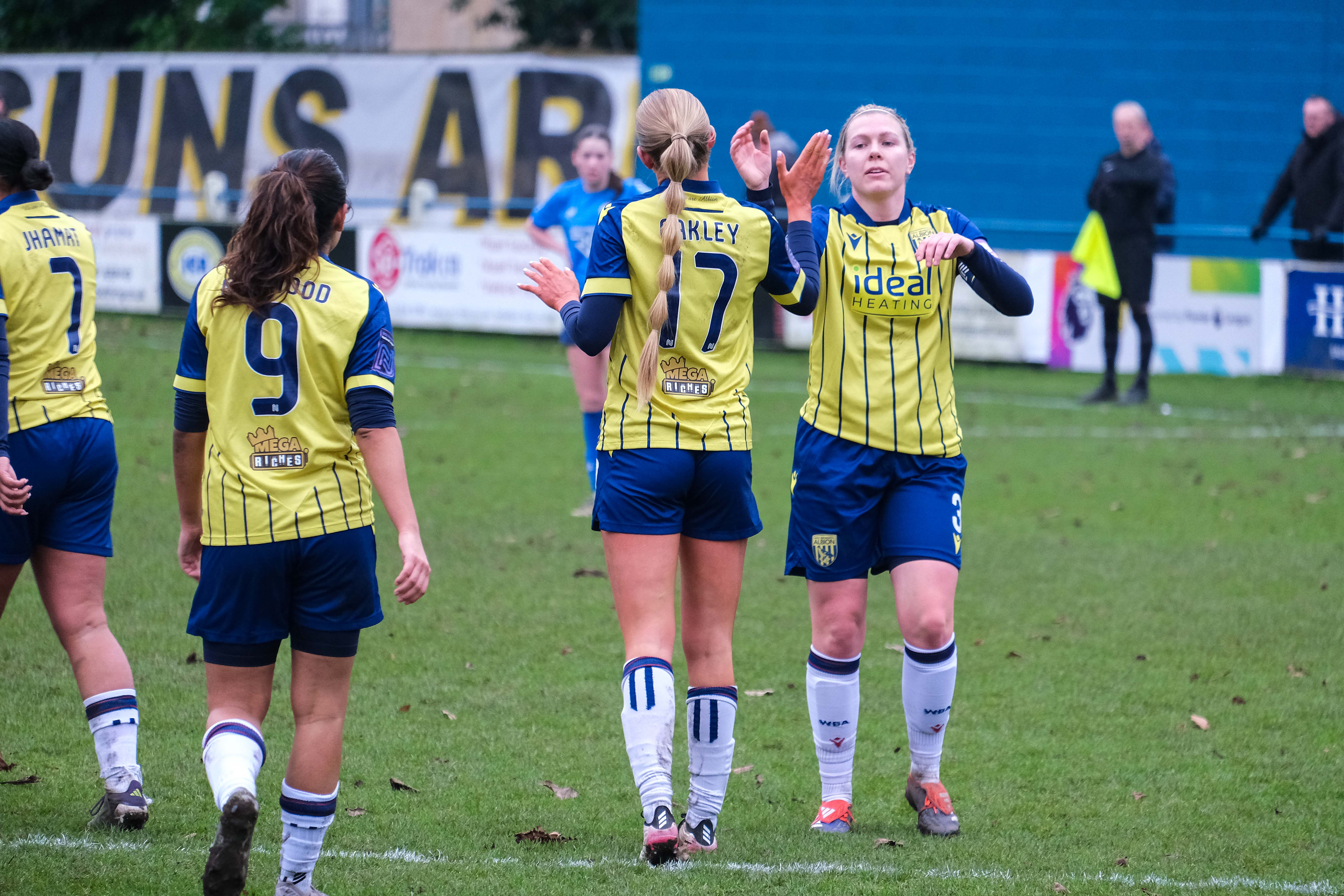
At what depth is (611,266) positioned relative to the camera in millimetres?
4109

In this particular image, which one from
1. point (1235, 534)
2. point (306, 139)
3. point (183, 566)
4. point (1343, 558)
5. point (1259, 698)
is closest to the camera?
point (183, 566)

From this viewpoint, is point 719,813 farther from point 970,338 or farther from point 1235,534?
point 970,338

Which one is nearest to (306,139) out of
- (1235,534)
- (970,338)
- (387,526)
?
(970,338)

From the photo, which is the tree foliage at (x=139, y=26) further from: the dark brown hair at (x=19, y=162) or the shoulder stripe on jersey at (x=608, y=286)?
the shoulder stripe on jersey at (x=608, y=286)

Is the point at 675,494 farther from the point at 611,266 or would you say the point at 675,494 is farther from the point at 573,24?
the point at 573,24

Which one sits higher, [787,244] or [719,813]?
[787,244]

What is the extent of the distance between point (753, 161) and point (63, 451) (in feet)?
7.16

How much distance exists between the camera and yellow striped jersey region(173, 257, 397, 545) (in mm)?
3623

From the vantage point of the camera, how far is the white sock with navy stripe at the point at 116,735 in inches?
179

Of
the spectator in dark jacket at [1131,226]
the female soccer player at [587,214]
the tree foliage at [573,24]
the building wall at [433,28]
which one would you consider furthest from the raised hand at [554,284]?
the building wall at [433,28]

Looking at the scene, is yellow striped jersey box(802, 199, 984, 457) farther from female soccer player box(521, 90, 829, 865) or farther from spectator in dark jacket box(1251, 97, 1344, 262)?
spectator in dark jacket box(1251, 97, 1344, 262)

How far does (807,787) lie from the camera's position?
17.0 ft

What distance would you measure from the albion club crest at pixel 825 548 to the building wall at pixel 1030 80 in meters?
16.9

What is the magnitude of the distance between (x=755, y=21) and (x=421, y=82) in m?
5.16
